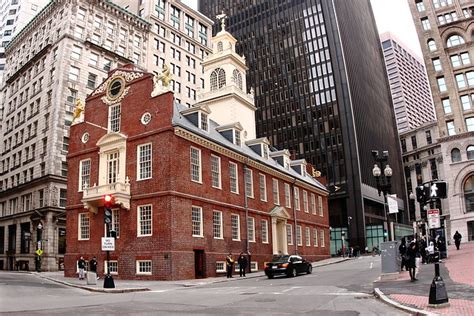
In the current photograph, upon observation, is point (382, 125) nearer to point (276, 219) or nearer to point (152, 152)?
point (276, 219)

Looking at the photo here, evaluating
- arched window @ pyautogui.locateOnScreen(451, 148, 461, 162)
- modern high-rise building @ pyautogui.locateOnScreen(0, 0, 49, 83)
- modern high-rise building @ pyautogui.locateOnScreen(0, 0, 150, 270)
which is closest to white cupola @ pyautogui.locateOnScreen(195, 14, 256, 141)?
modern high-rise building @ pyautogui.locateOnScreen(0, 0, 150, 270)

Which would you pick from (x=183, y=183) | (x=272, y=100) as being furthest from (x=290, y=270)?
(x=272, y=100)

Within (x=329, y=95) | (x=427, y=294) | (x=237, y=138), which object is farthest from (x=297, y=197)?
(x=329, y=95)

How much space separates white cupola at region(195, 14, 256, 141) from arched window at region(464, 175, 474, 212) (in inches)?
1344

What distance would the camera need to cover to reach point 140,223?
99.9ft

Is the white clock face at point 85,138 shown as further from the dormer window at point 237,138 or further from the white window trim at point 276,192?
the white window trim at point 276,192

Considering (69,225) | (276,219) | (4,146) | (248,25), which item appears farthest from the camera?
(248,25)

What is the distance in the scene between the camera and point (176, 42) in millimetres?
76375

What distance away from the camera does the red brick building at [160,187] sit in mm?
29500

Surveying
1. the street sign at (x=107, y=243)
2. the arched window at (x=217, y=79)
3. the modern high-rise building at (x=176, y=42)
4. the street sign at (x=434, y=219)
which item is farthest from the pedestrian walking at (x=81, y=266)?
the modern high-rise building at (x=176, y=42)

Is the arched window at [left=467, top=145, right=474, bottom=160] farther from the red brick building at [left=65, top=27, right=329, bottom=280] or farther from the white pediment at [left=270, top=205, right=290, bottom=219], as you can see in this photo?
the red brick building at [left=65, top=27, right=329, bottom=280]

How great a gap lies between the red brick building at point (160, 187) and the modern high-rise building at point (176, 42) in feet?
114

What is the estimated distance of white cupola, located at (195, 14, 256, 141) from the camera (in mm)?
46188

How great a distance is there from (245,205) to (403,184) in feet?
302
